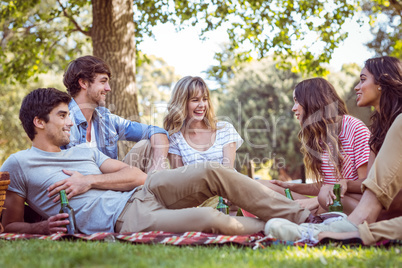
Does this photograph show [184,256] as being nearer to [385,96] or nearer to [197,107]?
[385,96]

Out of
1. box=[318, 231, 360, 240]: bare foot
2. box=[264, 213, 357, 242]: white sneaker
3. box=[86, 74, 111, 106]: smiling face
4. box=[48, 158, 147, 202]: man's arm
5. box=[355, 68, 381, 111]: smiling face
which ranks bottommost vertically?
box=[318, 231, 360, 240]: bare foot

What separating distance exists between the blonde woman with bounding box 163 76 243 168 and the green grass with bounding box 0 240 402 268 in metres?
2.36

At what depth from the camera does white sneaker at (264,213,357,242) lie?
3369mm

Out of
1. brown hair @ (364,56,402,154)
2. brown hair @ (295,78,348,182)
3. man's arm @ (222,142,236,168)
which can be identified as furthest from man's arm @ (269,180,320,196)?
brown hair @ (364,56,402,154)

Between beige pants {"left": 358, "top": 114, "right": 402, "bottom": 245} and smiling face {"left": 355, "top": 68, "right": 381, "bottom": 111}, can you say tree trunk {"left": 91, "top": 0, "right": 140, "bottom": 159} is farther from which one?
beige pants {"left": 358, "top": 114, "right": 402, "bottom": 245}

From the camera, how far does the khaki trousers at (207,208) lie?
366 cm

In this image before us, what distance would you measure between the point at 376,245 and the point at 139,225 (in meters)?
1.87

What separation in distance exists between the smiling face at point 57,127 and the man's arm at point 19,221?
0.59 meters

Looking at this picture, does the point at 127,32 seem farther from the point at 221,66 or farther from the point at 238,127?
the point at 238,127

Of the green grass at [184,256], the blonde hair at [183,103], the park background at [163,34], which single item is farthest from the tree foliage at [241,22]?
the green grass at [184,256]

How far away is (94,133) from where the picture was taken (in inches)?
216

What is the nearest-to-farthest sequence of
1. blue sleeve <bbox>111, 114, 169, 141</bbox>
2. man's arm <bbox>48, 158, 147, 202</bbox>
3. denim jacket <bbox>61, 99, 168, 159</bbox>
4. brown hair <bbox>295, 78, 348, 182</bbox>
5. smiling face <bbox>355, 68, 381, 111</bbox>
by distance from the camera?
man's arm <bbox>48, 158, 147, 202</bbox>, smiling face <bbox>355, 68, 381, 111</bbox>, brown hair <bbox>295, 78, 348, 182</bbox>, denim jacket <bbox>61, 99, 168, 159</bbox>, blue sleeve <bbox>111, 114, 169, 141</bbox>

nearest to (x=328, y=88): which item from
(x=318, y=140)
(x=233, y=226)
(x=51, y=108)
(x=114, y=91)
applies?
(x=318, y=140)

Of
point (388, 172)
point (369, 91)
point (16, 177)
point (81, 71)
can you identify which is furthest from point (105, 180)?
point (369, 91)
